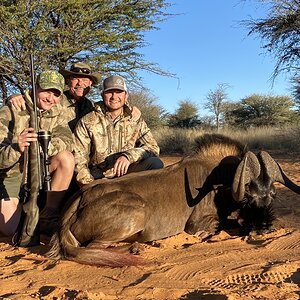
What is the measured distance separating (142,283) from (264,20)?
1335cm

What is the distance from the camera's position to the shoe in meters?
5.07

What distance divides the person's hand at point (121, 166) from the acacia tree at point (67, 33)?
770 cm

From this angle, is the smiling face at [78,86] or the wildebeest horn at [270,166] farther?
the smiling face at [78,86]

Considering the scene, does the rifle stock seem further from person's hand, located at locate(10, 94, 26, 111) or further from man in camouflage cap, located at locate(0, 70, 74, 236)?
person's hand, located at locate(10, 94, 26, 111)

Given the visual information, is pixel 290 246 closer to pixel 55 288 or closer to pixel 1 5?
pixel 55 288

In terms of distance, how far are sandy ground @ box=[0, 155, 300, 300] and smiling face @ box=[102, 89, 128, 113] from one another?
1878mm

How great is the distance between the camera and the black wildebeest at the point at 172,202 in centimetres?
423

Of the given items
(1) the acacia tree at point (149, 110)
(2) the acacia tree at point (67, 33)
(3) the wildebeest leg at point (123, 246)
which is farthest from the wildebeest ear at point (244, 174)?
(1) the acacia tree at point (149, 110)

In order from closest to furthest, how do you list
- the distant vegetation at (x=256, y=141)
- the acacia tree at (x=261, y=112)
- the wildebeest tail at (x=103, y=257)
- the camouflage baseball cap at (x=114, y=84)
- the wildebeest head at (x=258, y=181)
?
the wildebeest tail at (x=103, y=257) < the wildebeest head at (x=258, y=181) < the camouflage baseball cap at (x=114, y=84) < the distant vegetation at (x=256, y=141) < the acacia tree at (x=261, y=112)

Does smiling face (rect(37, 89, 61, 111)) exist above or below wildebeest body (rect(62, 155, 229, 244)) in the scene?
above

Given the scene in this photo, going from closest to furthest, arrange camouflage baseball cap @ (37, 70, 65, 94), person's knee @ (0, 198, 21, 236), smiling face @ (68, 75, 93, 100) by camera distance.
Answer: camouflage baseball cap @ (37, 70, 65, 94)
person's knee @ (0, 198, 21, 236)
smiling face @ (68, 75, 93, 100)

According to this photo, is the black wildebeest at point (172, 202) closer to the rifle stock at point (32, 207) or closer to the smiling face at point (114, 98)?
the rifle stock at point (32, 207)

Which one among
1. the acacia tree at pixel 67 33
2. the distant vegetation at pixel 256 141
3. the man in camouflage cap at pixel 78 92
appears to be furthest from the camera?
the distant vegetation at pixel 256 141

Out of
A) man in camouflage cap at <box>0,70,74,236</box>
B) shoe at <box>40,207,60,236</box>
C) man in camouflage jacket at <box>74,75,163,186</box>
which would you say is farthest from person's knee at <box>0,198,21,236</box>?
man in camouflage jacket at <box>74,75,163,186</box>
